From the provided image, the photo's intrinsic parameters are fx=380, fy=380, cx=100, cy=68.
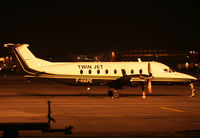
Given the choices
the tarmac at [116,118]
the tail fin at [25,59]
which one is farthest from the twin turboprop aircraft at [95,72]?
the tarmac at [116,118]

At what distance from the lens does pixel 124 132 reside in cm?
1410

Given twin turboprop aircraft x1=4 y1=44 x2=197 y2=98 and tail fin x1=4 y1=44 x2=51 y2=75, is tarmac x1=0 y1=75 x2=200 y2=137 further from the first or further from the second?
tail fin x1=4 y1=44 x2=51 y2=75

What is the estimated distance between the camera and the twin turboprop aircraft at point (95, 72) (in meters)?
28.7

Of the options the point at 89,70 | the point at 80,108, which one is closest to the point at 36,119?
the point at 80,108

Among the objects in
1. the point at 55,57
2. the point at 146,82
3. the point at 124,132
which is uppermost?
the point at 55,57

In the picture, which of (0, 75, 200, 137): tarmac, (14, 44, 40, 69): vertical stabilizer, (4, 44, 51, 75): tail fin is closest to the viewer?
(0, 75, 200, 137): tarmac

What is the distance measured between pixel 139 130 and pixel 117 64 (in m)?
15.1

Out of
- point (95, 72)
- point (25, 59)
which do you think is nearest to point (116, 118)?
point (95, 72)

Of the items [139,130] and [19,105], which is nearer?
[139,130]

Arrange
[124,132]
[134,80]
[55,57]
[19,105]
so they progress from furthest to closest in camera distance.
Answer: [55,57], [134,80], [19,105], [124,132]

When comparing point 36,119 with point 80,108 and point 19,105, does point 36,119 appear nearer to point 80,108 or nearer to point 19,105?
point 80,108

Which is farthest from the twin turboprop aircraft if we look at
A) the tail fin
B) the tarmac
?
the tarmac

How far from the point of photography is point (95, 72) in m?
29.3

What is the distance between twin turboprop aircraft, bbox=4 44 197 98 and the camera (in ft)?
94.0
